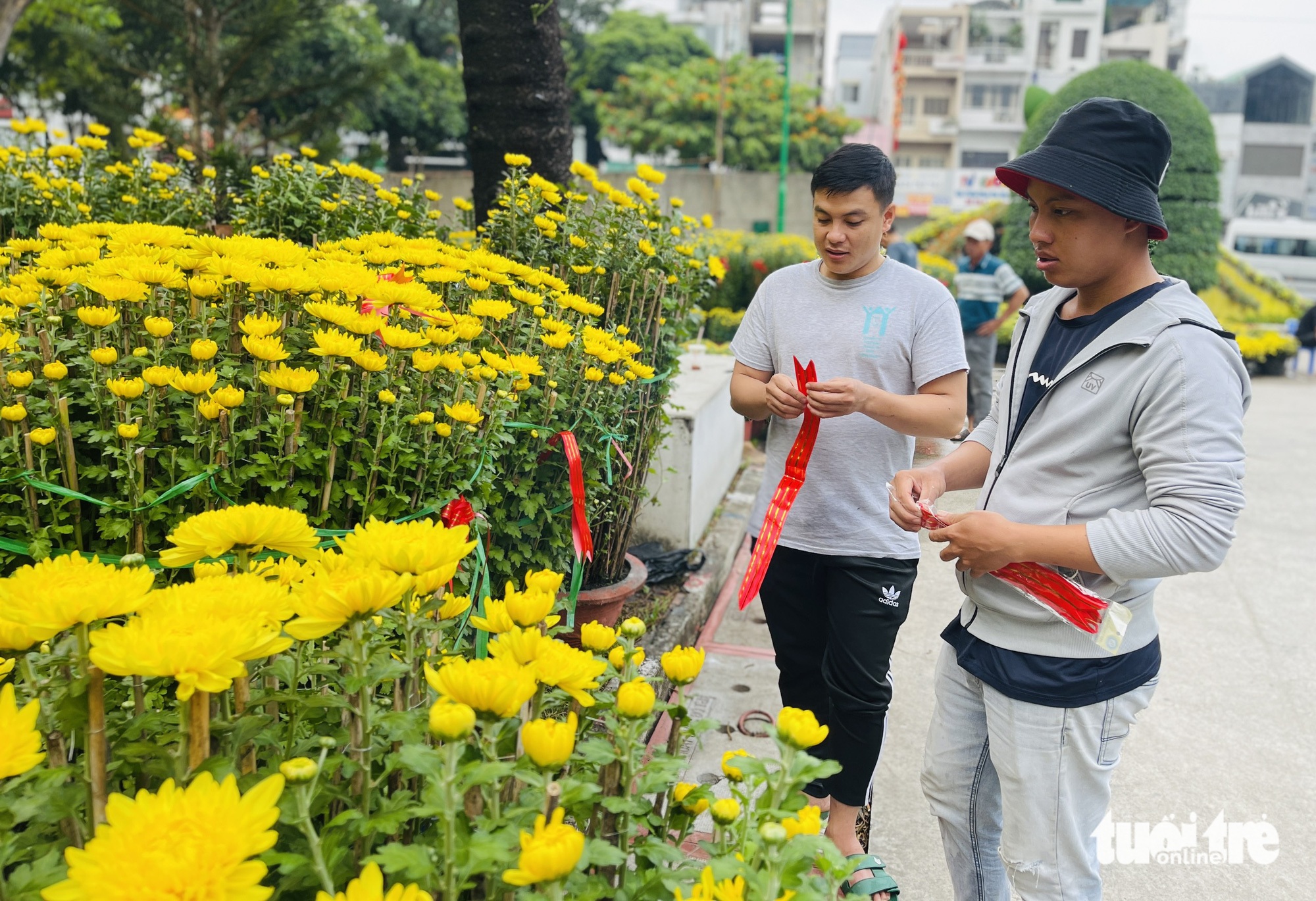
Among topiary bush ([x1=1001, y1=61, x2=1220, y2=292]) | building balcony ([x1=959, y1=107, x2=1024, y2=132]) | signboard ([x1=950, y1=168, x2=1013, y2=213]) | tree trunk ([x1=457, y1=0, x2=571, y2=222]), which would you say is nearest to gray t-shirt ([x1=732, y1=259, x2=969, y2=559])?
tree trunk ([x1=457, y1=0, x2=571, y2=222])

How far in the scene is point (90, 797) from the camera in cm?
81

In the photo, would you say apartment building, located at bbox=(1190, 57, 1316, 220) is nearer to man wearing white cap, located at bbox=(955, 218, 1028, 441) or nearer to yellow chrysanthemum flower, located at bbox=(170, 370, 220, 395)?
man wearing white cap, located at bbox=(955, 218, 1028, 441)

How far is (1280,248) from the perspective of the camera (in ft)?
87.0

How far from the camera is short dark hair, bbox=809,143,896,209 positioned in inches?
90.6

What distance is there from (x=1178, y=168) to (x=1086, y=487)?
14.2 metres

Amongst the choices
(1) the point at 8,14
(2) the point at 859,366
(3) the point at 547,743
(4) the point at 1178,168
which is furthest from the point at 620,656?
(4) the point at 1178,168

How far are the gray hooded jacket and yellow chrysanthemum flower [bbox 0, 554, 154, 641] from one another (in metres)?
1.43

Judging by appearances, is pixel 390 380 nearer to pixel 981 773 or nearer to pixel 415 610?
pixel 415 610

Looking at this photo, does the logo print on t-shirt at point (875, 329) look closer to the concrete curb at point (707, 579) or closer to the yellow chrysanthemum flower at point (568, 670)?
the concrete curb at point (707, 579)

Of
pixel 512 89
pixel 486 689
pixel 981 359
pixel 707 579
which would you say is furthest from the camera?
pixel 981 359

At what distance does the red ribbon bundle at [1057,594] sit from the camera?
5.19 feet

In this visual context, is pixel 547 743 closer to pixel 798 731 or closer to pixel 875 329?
pixel 798 731

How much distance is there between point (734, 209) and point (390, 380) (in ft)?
77.3

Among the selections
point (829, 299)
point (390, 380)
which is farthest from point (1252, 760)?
point (390, 380)
